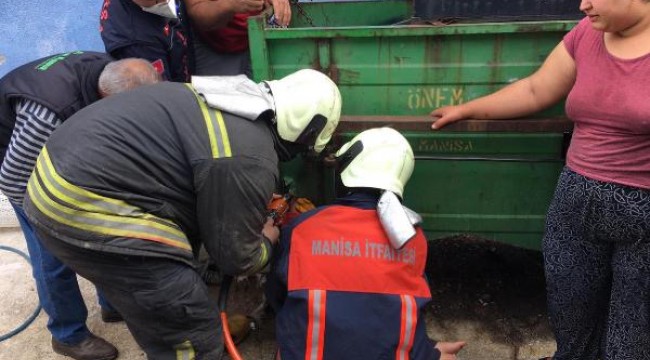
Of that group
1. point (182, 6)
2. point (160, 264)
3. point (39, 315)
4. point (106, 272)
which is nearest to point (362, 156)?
point (160, 264)

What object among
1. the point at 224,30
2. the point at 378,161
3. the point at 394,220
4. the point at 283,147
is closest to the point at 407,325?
the point at 394,220

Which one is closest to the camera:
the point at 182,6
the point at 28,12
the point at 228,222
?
the point at 228,222

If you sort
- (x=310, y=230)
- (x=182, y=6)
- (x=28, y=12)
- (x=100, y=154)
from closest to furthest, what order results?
(x=100, y=154), (x=310, y=230), (x=182, y=6), (x=28, y=12)

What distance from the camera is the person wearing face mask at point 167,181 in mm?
1627

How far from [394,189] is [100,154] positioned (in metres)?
1.01

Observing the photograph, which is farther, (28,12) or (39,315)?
(28,12)

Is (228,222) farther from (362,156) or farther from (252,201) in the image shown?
(362,156)

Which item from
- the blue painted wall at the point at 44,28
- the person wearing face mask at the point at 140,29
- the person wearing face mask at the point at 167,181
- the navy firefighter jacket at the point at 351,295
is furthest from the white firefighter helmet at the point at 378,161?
the blue painted wall at the point at 44,28

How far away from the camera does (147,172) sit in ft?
5.47

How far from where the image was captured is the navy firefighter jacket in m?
1.85

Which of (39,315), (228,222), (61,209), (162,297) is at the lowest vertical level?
(39,315)

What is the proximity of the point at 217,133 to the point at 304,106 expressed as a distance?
311mm

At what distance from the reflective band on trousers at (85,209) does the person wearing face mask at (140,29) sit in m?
0.82

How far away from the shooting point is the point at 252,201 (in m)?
1.70
